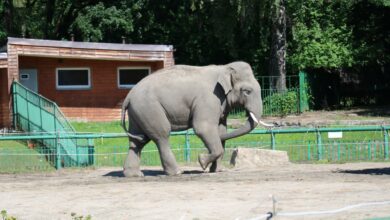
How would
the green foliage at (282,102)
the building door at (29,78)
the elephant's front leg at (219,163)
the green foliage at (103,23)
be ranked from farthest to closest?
the green foliage at (103,23), the green foliage at (282,102), the building door at (29,78), the elephant's front leg at (219,163)

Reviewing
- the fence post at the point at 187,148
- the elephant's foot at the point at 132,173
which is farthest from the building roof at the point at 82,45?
the elephant's foot at the point at 132,173

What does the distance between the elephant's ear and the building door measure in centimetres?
1704

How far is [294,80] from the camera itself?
4019cm

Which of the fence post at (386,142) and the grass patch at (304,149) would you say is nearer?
the fence post at (386,142)

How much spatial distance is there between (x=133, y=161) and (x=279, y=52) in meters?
20.9

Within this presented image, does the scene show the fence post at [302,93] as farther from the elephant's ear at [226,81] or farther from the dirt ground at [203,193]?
the elephant's ear at [226,81]

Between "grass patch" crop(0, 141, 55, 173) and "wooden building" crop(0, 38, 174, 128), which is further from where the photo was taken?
"wooden building" crop(0, 38, 174, 128)

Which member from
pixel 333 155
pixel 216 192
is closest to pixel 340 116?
pixel 333 155

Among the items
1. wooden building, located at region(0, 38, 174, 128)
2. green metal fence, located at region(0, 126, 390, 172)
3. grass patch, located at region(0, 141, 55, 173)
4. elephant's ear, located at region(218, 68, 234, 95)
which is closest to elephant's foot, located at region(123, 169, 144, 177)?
green metal fence, located at region(0, 126, 390, 172)

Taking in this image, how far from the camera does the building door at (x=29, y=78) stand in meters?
34.0

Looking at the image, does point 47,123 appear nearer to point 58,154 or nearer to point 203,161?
point 58,154

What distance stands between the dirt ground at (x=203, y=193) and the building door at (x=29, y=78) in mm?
14785

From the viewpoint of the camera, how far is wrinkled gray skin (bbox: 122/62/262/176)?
18516 mm

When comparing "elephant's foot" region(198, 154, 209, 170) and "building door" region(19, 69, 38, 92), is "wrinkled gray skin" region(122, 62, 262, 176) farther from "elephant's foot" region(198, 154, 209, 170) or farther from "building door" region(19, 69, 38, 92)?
"building door" region(19, 69, 38, 92)
